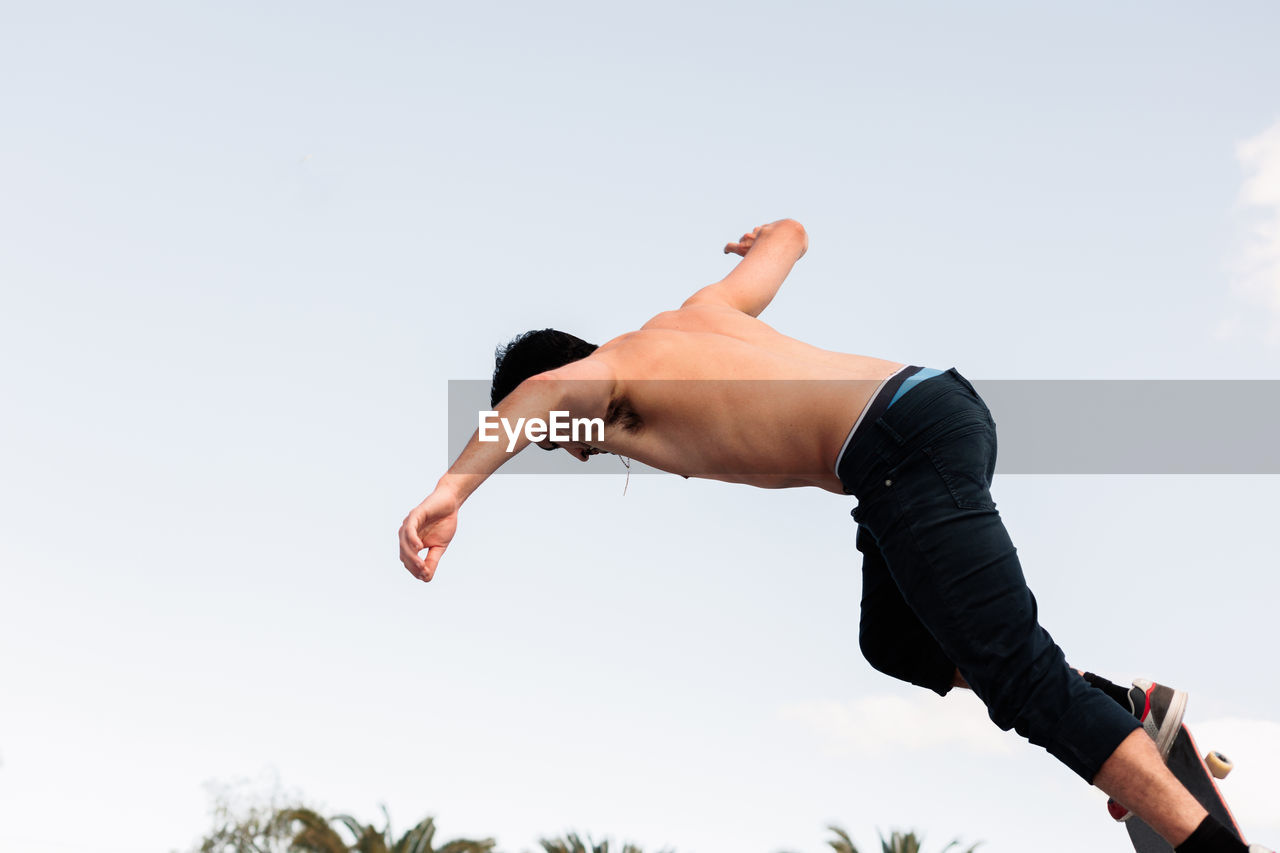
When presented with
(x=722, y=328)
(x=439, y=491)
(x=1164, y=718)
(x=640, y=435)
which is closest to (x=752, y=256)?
(x=722, y=328)

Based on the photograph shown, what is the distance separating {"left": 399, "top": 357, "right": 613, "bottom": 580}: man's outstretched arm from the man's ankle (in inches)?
87.2

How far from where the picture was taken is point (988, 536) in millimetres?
3580

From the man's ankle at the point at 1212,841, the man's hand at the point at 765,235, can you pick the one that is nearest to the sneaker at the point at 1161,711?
the man's ankle at the point at 1212,841

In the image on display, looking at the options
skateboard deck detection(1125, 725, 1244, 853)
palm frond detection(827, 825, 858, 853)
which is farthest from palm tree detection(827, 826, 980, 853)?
skateboard deck detection(1125, 725, 1244, 853)

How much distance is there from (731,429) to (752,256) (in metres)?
1.48

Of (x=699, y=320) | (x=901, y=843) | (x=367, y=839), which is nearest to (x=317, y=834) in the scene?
(x=367, y=839)

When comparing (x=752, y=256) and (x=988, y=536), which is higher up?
(x=752, y=256)

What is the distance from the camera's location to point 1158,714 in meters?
4.39

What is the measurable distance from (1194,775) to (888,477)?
69.7 inches

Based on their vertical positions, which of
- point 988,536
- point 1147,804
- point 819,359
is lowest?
point 1147,804

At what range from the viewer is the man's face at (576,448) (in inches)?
163

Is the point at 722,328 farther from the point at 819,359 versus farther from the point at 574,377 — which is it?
the point at 574,377

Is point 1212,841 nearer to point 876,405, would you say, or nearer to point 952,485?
point 952,485

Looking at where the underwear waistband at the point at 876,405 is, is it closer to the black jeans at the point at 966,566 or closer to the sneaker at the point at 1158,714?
the black jeans at the point at 966,566
